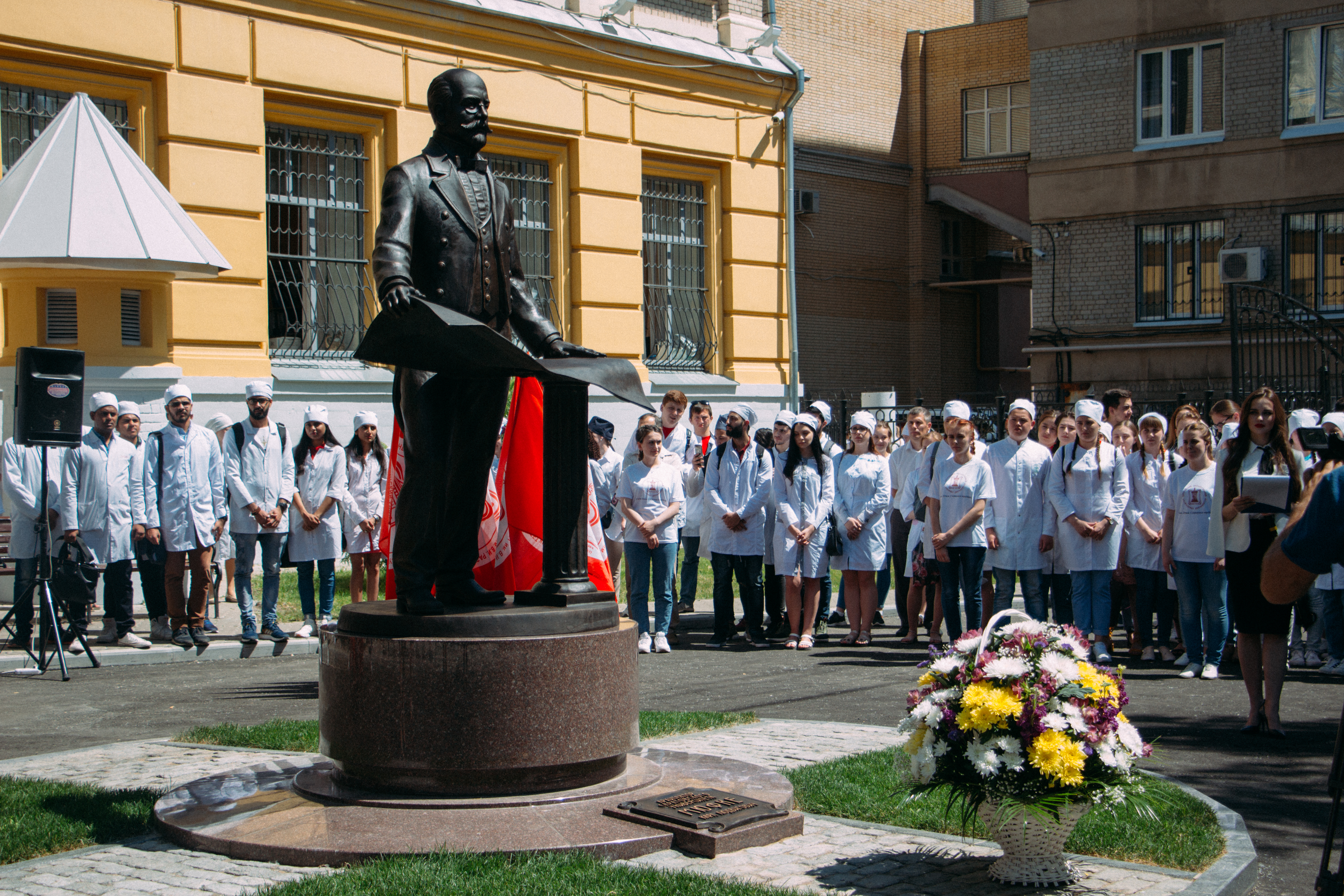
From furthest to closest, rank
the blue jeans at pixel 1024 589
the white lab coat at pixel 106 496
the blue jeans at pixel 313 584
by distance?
1. the blue jeans at pixel 313 584
2. the white lab coat at pixel 106 496
3. the blue jeans at pixel 1024 589

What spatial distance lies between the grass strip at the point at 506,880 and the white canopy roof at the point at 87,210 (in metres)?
9.86

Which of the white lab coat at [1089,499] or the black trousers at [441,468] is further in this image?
the white lab coat at [1089,499]

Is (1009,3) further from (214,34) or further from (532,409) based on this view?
(532,409)

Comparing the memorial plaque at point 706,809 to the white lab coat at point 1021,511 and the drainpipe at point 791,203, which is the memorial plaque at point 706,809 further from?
the drainpipe at point 791,203

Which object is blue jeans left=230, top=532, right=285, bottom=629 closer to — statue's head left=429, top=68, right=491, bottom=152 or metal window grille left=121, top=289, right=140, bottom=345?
metal window grille left=121, top=289, right=140, bottom=345

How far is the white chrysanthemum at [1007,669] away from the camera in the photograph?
5250mm

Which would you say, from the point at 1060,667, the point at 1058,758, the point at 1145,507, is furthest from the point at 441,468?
the point at 1145,507

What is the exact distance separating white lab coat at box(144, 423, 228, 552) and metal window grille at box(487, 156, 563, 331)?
6.51 metres

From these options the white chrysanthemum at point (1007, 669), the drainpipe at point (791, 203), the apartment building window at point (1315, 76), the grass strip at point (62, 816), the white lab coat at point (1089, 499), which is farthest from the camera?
the apartment building window at point (1315, 76)

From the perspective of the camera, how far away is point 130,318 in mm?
14977

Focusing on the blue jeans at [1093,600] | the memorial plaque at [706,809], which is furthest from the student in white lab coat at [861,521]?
the memorial plaque at [706,809]

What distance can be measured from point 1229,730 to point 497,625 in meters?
5.11

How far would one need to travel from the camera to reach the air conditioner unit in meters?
26.3

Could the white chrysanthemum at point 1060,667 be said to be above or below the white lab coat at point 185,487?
below
